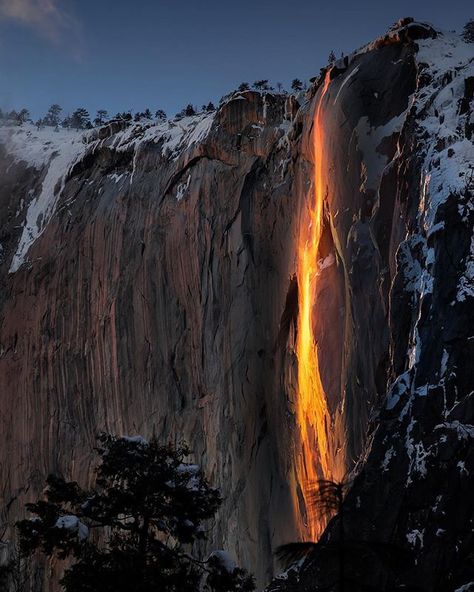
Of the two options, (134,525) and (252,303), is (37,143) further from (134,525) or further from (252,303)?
(134,525)

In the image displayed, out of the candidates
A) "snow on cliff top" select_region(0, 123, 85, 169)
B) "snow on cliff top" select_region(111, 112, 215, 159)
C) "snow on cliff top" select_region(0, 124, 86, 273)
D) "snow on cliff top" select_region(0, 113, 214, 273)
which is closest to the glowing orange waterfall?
"snow on cliff top" select_region(111, 112, 215, 159)

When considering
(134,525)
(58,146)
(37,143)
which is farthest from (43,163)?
(134,525)

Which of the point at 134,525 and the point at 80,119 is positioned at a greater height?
the point at 80,119

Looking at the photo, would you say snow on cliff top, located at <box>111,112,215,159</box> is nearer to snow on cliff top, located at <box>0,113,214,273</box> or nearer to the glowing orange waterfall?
snow on cliff top, located at <box>0,113,214,273</box>

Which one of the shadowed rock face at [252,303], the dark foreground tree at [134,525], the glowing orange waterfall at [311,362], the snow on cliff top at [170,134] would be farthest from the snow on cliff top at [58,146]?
the dark foreground tree at [134,525]

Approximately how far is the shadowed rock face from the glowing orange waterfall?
85 cm

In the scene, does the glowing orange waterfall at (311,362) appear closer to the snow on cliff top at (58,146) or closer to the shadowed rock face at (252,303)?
the shadowed rock face at (252,303)

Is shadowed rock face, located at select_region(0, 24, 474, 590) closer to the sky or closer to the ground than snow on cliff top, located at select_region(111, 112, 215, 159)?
closer to the ground

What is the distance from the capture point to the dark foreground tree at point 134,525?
1309cm

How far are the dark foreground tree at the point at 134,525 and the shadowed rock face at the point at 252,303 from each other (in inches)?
103

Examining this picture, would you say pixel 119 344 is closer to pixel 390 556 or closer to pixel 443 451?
pixel 443 451

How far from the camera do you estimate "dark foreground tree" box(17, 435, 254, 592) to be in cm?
1309

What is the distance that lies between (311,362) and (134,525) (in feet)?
36.9

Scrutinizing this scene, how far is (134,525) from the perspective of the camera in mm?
13711
